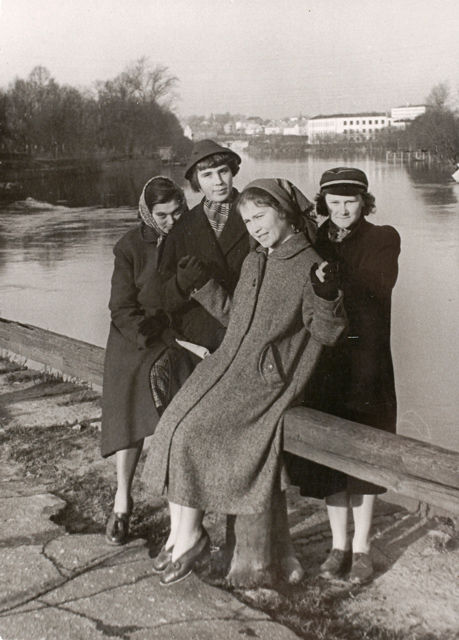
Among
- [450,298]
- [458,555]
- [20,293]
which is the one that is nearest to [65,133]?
[20,293]

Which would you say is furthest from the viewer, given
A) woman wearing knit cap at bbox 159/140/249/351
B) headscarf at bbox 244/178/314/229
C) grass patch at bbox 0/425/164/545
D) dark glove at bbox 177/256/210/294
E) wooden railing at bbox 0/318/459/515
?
grass patch at bbox 0/425/164/545

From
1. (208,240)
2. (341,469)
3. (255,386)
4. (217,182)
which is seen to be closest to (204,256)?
(208,240)

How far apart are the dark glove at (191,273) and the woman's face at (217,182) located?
30 cm

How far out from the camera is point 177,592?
269 cm

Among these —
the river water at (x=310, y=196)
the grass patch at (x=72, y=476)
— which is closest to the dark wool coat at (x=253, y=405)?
A: the grass patch at (x=72, y=476)

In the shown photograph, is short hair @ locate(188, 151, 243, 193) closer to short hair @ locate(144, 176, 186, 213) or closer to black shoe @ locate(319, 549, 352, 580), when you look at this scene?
short hair @ locate(144, 176, 186, 213)

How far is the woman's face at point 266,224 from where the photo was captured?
258cm

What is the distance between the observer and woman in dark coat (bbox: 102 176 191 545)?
314cm

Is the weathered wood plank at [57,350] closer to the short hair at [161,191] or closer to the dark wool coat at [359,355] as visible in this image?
the short hair at [161,191]

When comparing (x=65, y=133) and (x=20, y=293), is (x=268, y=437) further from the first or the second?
(x=20, y=293)

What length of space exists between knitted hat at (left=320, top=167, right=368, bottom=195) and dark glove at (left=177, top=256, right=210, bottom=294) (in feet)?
1.83

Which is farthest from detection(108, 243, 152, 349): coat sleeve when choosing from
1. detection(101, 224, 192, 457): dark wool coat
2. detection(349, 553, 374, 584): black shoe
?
detection(349, 553, 374, 584): black shoe

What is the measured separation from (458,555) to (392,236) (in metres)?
1.35

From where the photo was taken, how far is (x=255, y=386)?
2.63 metres
